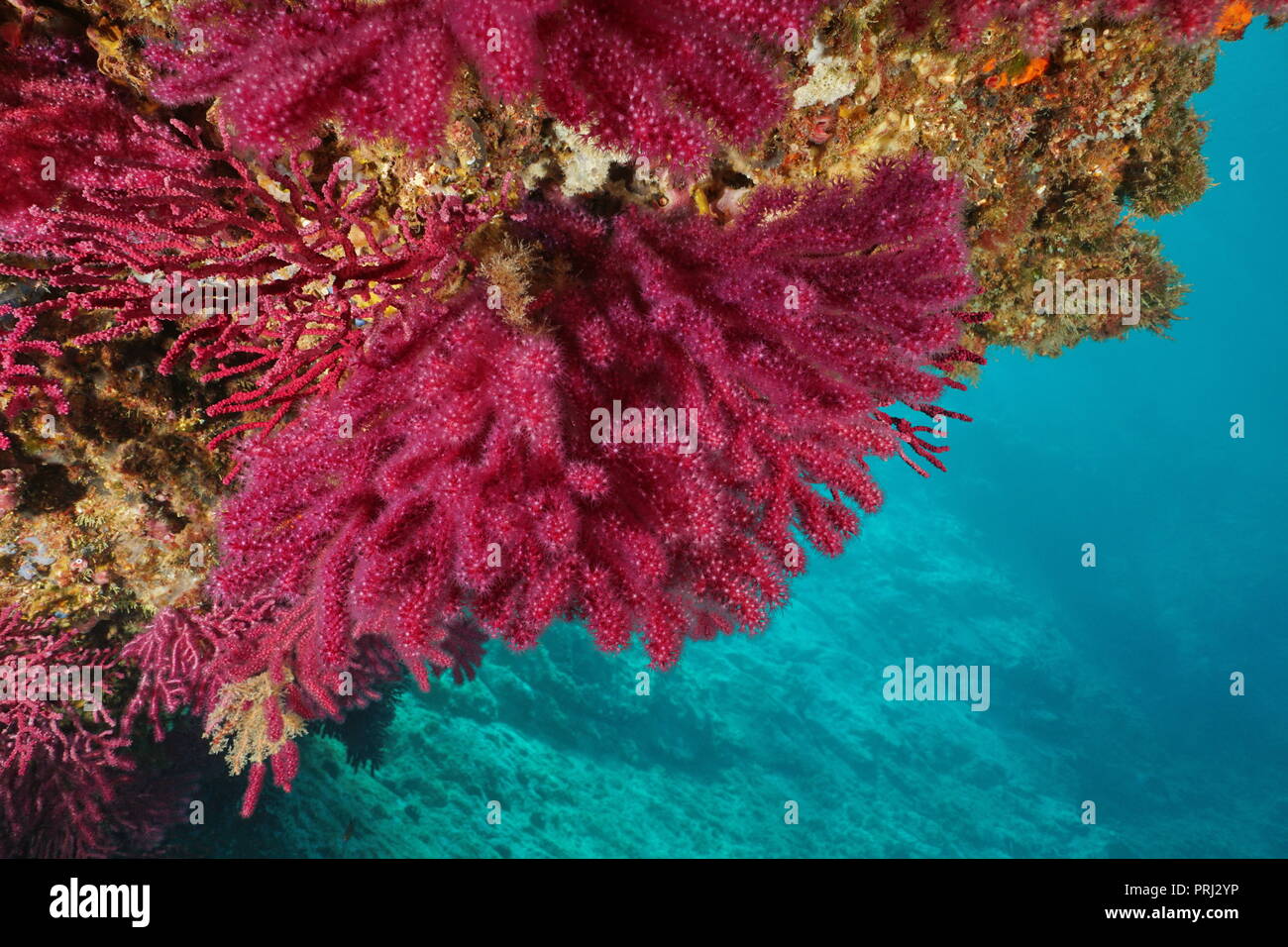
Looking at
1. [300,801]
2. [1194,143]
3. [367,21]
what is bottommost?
[300,801]

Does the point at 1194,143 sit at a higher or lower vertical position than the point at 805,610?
higher

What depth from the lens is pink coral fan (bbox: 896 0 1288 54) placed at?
2.64 meters

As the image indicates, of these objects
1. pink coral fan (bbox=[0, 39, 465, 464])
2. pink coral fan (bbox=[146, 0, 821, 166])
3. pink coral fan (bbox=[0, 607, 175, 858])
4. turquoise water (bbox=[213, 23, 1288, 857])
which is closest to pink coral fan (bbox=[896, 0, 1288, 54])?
pink coral fan (bbox=[146, 0, 821, 166])

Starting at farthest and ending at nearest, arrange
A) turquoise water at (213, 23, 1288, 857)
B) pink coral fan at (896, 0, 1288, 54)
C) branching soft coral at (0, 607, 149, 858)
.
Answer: turquoise water at (213, 23, 1288, 857) < branching soft coral at (0, 607, 149, 858) < pink coral fan at (896, 0, 1288, 54)

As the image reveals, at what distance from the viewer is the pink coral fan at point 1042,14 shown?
8.67 ft

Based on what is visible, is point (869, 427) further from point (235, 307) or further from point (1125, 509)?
point (1125, 509)

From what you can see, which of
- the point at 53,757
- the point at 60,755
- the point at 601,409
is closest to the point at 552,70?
the point at 601,409

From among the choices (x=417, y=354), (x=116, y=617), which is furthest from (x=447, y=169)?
(x=116, y=617)

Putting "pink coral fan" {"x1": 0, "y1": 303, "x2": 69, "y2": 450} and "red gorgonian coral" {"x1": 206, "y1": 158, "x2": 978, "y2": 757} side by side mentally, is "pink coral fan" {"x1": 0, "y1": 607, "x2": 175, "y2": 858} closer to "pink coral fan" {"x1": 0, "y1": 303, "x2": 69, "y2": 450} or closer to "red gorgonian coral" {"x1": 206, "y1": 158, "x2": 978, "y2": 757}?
"pink coral fan" {"x1": 0, "y1": 303, "x2": 69, "y2": 450}

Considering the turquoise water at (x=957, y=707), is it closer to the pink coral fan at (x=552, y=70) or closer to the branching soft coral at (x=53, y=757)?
the branching soft coral at (x=53, y=757)

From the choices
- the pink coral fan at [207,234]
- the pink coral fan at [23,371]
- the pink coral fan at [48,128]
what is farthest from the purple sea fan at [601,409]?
the pink coral fan at [48,128]

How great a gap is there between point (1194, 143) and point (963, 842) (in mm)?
22806

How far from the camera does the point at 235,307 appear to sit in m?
2.93

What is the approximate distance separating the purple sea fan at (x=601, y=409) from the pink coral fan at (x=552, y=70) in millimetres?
619
